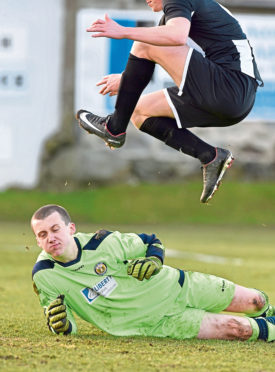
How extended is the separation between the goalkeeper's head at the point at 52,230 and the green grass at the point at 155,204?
1003 centimetres

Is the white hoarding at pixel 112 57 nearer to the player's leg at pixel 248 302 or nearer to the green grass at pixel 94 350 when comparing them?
the green grass at pixel 94 350

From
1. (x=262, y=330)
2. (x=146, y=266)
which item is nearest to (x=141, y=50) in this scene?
(x=146, y=266)

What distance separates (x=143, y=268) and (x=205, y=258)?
633 cm

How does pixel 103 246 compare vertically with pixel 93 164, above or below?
above

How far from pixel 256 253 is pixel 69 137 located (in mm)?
6918

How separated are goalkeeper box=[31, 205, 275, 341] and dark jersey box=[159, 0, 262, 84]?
3.87 ft

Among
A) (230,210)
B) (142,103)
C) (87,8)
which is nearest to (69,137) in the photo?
(87,8)

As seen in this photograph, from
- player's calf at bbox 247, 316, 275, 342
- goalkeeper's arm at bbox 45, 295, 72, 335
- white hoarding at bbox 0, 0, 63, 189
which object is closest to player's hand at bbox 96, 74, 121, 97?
goalkeeper's arm at bbox 45, 295, 72, 335

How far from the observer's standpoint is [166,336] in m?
4.96

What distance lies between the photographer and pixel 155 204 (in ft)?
52.9

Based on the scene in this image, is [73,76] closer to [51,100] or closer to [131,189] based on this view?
[51,100]

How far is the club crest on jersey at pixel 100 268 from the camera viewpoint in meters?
4.96

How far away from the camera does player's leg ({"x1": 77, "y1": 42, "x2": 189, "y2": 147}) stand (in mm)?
4730

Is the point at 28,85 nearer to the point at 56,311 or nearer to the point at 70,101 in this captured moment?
the point at 70,101
